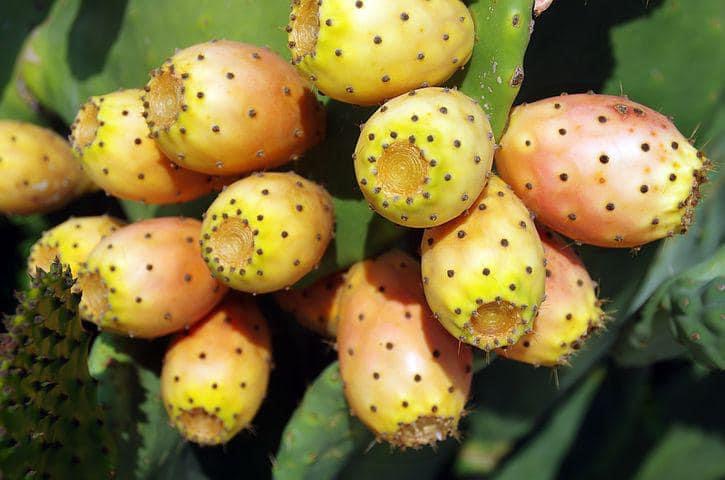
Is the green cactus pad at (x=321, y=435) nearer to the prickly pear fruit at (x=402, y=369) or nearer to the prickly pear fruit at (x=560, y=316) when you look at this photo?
the prickly pear fruit at (x=402, y=369)

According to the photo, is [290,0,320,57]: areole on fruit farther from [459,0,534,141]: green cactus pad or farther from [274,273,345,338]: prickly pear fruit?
[274,273,345,338]: prickly pear fruit

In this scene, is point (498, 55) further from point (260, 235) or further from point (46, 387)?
point (46, 387)

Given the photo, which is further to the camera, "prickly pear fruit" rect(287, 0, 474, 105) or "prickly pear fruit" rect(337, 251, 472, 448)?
"prickly pear fruit" rect(337, 251, 472, 448)

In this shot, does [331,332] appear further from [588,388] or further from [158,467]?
[588,388]

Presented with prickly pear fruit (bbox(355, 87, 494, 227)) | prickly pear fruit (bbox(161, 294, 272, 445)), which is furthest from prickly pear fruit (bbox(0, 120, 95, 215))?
prickly pear fruit (bbox(355, 87, 494, 227))

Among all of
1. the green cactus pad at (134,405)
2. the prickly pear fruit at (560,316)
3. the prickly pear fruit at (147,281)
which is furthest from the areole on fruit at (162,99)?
the prickly pear fruit at (560,316)
